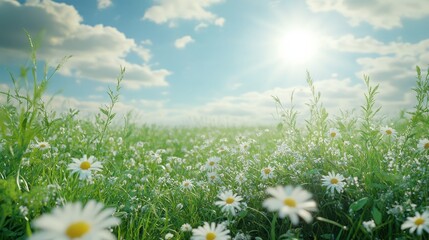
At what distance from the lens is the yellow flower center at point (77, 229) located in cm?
146

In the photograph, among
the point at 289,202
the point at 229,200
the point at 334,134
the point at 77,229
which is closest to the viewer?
the point at 77,229

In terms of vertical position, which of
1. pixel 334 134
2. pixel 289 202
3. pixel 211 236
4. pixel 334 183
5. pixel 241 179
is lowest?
pixel 211 236

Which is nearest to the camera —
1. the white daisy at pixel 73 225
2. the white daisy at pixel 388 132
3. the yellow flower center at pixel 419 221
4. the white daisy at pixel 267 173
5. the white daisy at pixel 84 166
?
the white daisy at pixel 73 225

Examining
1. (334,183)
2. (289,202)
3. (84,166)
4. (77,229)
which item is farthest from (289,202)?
(84,166)

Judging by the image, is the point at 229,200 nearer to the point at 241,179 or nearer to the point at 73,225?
the point at 241,179

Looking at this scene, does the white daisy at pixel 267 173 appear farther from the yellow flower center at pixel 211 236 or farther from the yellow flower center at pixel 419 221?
the yellow flower center at pixel 419 221

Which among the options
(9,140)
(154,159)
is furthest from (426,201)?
(154,159)

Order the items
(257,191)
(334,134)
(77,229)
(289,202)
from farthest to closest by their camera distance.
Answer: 1. (334,134)
2. (257,191)
3. (289,202)
4. (77,229)

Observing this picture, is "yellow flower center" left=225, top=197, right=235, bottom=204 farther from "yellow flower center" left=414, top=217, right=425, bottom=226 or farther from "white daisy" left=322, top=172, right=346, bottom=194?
"yellow flower center" left=414, top=217, right=425, bottom=226

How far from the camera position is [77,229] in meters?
1.47

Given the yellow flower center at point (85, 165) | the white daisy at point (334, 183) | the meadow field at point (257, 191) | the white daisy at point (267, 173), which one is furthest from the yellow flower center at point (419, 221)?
the yellow flower center at point (85, 165)

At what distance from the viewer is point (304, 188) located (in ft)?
11.0

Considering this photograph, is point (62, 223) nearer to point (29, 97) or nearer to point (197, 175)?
point (29, 97)

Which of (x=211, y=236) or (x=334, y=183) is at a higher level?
(x=334, y=183)
